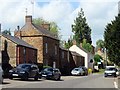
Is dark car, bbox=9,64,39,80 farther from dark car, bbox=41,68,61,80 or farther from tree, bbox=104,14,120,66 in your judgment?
tree, bbox=104,14,120,66

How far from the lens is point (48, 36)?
63844 mm

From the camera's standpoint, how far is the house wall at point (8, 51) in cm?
5186

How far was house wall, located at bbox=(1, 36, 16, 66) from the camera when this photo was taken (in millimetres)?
51859

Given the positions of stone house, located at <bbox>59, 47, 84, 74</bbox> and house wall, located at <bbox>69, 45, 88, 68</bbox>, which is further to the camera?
house wall, located at <bbox>69, 45, 88, 68</bbox>

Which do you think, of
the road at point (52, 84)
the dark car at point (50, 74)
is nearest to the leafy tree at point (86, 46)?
the dark car at point (50, 74)

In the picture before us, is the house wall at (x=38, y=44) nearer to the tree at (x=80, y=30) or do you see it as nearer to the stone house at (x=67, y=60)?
the stone house at (x=67, y=60)

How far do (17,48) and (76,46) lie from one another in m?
49.6

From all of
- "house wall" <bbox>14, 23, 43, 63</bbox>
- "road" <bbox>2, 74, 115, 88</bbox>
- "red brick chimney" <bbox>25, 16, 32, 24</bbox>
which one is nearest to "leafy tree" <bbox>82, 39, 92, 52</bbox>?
"red brick chimney" <bbox>25, 16, 32, 24</bbox>

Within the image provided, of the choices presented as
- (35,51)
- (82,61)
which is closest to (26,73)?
(35,51)

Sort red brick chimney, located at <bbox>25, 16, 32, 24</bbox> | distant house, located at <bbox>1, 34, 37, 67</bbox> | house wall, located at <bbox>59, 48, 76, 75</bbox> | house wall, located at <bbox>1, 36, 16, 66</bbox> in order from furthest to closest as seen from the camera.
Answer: house wall, located at <bbox>59, 48, 76, 75</bbox>, red brick chimney, located at <bbox>25, 16, 32, 24</bbox>, house wall, located at <bbox>1, 36, 16, 66</bbox>, distant house, located at <bbox>1, 34, 37, 67</bbox>

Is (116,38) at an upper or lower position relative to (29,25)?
lower

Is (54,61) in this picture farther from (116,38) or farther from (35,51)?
(116,38)

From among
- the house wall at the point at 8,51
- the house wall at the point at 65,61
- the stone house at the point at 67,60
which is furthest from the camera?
the stone house at the point at 67,60

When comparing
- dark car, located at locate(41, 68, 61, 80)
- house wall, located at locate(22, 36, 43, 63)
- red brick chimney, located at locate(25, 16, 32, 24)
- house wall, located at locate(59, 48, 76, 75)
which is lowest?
dark car, located at locate(41, 68, 61, 80)
